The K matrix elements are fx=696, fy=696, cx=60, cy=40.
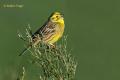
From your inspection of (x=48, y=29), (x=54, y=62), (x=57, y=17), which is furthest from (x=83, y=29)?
(x=54, y=62)

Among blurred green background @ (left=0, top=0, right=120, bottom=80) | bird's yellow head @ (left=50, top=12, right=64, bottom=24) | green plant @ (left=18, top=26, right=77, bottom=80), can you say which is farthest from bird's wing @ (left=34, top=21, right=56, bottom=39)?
green plant @ (left=18, top=26, right=77, bottom=80)

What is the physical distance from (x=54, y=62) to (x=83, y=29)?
1198 centimetres

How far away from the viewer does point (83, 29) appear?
18.7 metres

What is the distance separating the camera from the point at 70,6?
21188 mm

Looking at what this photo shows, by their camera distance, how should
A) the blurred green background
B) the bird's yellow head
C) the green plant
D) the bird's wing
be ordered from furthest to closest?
1. the blurred green background
2. the bird's yellow head
3. the bird's wing
4. the green plant

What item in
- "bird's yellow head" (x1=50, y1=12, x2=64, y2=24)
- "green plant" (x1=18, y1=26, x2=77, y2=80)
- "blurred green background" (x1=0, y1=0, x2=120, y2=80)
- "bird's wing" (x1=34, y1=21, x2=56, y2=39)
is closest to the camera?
"green plant" (x1=18, y1=26, x2=77, y2=80)

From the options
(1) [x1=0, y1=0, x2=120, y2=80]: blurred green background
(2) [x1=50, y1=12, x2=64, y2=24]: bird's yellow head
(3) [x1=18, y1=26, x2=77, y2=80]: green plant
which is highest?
(3) [x1=18, y1=26, x2=77, y2=80]: green plant

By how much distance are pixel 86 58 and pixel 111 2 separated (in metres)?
5.66

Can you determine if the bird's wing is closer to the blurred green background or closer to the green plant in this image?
the blurred green background

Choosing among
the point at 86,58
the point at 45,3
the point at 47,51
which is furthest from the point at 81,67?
the point at 47,51

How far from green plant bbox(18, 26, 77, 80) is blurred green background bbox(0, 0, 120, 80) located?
20.8 feet

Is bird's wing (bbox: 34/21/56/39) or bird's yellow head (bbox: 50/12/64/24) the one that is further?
bird's yellow head (bbox: 50/12/64/24)

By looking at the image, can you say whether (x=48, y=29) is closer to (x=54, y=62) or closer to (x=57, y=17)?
(x=57, y=17)

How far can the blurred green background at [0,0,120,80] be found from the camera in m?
15.5
